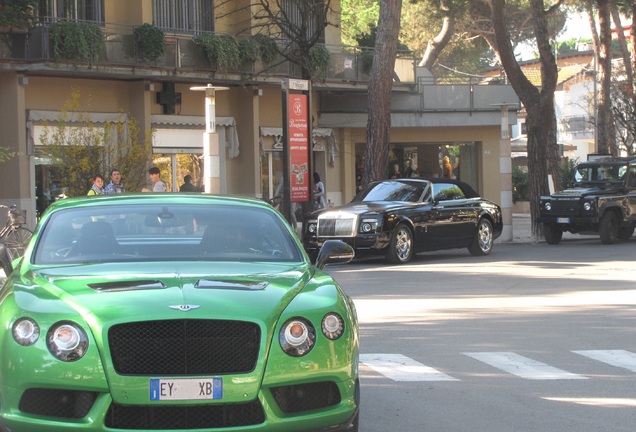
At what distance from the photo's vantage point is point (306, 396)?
237 inches

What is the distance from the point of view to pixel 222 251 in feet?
24.7

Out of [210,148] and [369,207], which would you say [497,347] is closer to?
[369,207]

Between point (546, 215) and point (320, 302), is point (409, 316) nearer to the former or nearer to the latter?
point (320, 302)

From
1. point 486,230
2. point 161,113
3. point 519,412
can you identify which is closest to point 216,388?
point 519,412

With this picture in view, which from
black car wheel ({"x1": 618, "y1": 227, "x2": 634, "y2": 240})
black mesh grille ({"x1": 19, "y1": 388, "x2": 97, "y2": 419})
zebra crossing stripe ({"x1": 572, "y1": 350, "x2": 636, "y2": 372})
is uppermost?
black mesh grille ({"x1": 19, "y1": 388, "x2": 97, "y2": 419})

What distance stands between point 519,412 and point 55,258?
357cm

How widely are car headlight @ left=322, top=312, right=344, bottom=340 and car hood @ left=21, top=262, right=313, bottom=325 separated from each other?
→ 24 cm

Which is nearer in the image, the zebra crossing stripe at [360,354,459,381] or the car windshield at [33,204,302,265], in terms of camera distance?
the car windshield at [33,204,302,265]

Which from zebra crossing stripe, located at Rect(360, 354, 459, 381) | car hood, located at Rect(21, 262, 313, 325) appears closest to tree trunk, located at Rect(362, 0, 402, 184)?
zebra crossing stripe, located at Rect(360, 354, 459, 381)

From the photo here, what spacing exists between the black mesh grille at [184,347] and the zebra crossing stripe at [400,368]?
4.10m

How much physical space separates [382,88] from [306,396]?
875 inches

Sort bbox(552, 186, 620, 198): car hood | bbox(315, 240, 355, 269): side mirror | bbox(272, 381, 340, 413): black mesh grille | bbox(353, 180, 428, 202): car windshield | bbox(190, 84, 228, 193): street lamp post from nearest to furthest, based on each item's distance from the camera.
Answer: bbox(272, 381, 340, 413): black mesh grille < bbox(315, 240, 355, 269): side mirror < bbox(353, 180, 428, 202): car windshield < bbox(190, 84, 228, 193): street lamp post < bbox(552, 186, 620, 198): car hood

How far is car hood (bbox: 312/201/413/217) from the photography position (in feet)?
72.3

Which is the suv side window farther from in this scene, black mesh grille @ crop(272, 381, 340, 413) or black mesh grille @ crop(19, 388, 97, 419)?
black mesh grille @ crop(19, 388, 97, 419)
